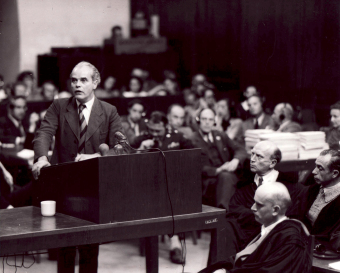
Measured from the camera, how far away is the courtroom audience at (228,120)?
764cm

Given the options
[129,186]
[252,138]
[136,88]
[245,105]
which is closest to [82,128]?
[129,186]

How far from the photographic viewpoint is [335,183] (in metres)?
4.28

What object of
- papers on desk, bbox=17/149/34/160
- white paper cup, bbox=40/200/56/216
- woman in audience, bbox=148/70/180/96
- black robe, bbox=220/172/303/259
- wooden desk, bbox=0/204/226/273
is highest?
woman in audience, bbox=148/70/180/96

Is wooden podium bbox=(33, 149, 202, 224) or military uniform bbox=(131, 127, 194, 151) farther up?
wooden podium bbox=(33, 149, 202, 224)

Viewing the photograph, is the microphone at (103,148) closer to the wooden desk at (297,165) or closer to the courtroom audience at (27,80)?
the wooden desk at (297,165)

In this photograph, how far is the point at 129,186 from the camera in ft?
10.6

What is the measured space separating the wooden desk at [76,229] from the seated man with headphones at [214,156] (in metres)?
2.10

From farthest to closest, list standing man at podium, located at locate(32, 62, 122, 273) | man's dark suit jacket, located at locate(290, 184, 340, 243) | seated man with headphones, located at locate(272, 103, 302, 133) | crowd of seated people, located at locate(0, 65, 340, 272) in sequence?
seated man with headphones, located at locate(272, 103, 302, 133) → crowd of seated people, located at locate(0, 65, 340, 272) → man's dark suit jacket, located at locate(290, 184, 340, 243) → standing man at podium, located at locate(32, 62, 122, 273)

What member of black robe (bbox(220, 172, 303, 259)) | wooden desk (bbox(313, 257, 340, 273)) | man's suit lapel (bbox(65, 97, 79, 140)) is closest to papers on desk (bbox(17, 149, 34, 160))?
man's suit lapel (bbox(65, 97, 79, 140))

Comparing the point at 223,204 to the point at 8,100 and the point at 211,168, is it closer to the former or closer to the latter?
the point at 211,168

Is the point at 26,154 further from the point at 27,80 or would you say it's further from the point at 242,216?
the point at 27,80

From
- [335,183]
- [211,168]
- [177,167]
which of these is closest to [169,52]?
[211,168]

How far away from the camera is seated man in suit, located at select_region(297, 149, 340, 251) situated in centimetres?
412

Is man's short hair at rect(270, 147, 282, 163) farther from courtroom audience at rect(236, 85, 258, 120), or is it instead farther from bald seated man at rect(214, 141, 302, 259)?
courtroom audience at rect(236, 85, 258, 120)
